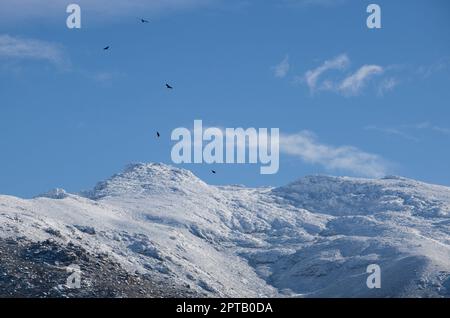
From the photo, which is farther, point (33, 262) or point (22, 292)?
point (33, 262)
